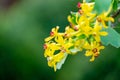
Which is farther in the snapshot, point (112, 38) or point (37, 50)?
point (37, 50)

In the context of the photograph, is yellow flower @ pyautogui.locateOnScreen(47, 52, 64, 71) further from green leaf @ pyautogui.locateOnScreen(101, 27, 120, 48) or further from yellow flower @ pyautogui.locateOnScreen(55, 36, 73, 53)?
green leaf @ pyautogui.locateOnScreen(101, 27, 120, 48)

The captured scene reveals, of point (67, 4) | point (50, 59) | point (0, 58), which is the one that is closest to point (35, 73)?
point (0, 58)

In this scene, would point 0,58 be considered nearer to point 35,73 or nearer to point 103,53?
point 35,73

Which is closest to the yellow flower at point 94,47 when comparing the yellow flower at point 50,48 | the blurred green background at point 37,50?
the yellow flower at point 50,48

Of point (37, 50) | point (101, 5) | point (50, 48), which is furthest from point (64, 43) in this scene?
point (37, 50)

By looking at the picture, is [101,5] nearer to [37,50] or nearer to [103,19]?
[103,19]

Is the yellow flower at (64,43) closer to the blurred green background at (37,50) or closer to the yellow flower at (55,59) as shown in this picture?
the yellow flower at (55,59)
